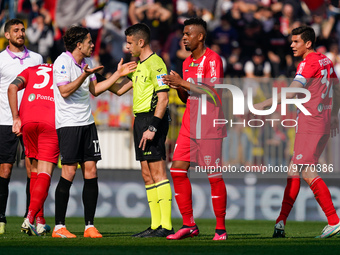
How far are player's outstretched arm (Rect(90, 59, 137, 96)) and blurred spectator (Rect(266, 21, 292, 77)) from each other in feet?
24.0

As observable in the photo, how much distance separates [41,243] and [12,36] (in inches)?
126

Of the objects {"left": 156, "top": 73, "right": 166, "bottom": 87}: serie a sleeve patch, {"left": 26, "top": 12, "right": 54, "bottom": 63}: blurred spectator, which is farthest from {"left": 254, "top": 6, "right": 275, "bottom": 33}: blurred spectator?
{"left": 156, "top": 73, "right": 166, "bottom": 87}: serie a sleeve patch

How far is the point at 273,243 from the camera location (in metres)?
6.83

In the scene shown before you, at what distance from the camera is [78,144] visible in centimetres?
743

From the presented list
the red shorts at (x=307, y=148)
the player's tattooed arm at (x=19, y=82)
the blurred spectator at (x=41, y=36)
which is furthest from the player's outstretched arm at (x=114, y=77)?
the blurred spectator at (x=41, y=36)

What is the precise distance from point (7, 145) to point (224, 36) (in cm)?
731

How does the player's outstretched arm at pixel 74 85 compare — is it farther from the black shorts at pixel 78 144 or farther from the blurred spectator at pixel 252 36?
the blurred spectator at pixel 252 36

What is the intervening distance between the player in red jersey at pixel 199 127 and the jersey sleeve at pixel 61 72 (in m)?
1.10

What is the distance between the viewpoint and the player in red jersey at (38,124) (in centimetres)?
765

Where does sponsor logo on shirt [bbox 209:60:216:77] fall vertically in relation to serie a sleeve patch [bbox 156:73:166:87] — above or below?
above

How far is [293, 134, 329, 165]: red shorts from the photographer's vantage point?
757 cm

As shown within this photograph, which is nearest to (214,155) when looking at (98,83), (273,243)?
(273,243)

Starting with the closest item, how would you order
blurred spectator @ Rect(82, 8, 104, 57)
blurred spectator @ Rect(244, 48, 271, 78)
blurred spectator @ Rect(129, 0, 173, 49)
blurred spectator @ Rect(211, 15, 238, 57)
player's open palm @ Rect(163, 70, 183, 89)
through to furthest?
player's open palm @ Rect(163, 70, 183, 89)
blurred spectator @ Rect(244, 48, 271, 78)
blurred spectator @ Rect(129, 0, 173, 49)
blurred spectator @ Rect(211, 15, 238, 57)
blurred spectator @ Rect(82, 8, 104, 57)

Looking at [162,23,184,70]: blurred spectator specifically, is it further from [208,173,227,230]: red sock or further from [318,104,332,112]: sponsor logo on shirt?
[208,173,227,230]: red sock
